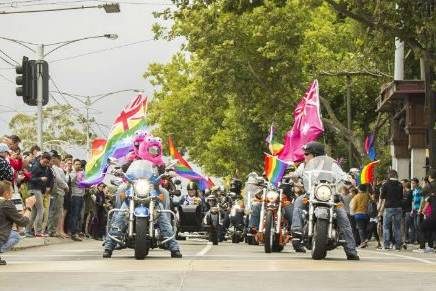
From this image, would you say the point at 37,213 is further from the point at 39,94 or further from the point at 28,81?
the point at 39,94

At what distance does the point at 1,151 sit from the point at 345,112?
134 feet

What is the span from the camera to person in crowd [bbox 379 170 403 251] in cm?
2678

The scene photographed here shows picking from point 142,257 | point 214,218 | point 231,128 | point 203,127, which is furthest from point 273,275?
point 203,127

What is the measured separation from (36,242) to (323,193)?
858cm

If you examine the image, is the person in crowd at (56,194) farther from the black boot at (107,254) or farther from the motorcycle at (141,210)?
the motorcycle at (141,210)

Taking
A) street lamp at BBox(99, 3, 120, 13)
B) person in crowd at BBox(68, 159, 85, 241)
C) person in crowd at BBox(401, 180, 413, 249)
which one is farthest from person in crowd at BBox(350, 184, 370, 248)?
street lamp at BBox(99, 3, 120, 13)

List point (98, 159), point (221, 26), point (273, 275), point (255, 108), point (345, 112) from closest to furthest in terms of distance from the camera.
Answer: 1. point (273, 275)
2. point (98, 159)
3. point (221, 26)
4. point (255, 108)
5. point (345, 112)

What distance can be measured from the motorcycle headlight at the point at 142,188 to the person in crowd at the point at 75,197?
11.4 meters

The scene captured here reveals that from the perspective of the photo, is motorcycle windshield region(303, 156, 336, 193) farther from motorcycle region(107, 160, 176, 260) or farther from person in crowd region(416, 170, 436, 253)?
person in crowd region(416, 170, 436, 253)

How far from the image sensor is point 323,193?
55.8 ft

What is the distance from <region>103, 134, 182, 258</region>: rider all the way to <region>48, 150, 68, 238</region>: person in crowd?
8266 mm

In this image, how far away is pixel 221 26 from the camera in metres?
47.3

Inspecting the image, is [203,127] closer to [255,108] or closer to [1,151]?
[255,108]

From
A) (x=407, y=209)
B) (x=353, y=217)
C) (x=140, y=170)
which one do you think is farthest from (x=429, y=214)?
(x=140, y=170)
